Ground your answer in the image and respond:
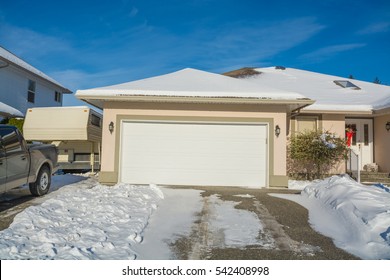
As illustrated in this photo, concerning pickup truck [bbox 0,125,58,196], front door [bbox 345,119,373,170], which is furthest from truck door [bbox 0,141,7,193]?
front door [bbox 345,119,373,170]

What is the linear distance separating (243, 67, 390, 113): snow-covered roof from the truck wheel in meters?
10.3

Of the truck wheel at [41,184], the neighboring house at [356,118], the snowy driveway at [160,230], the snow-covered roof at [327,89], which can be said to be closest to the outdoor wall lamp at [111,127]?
the truck wheel at [41,184]

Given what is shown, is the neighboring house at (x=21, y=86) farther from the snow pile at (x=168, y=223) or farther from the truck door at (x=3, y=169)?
the snow pile at (x=168, y=223)

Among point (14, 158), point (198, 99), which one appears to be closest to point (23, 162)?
point (14, 158)

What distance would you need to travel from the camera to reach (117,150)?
1053 centimetres

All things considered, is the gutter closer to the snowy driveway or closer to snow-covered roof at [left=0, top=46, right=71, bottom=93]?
the snowy driveway

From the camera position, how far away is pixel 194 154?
1058 cm

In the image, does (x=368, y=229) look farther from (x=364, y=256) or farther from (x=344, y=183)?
(x=344, y=183)

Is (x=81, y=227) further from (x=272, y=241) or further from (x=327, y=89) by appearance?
(x=327, y=89)

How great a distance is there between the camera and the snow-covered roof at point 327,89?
13.3 metres

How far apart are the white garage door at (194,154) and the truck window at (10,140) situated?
3.87 meters

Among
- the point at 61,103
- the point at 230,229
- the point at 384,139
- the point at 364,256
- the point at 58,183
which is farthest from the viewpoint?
the point at 61,103
